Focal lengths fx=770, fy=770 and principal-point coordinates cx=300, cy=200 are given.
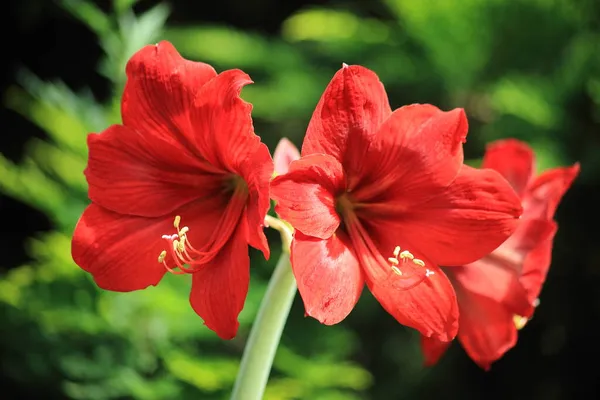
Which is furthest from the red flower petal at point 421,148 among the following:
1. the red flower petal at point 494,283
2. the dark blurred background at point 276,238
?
the dark blurred background at point 276,238

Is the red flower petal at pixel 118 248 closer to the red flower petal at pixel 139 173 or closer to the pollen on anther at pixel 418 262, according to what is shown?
the red flower petal at pixel 139 173

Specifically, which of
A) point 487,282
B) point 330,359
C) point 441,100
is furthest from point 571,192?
point 487,282

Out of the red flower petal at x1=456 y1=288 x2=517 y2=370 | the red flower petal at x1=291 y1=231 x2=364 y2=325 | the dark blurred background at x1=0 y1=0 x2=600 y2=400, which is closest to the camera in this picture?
the red flower petal at x1=291 y1=231 x2=364 y2=325

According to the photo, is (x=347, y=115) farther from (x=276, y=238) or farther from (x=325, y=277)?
(x=276, y=238)

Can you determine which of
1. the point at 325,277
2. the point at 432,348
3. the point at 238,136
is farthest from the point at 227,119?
A: the point at 432,348

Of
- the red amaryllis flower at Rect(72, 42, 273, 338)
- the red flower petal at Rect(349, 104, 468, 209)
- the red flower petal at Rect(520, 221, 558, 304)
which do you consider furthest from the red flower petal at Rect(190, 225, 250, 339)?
the red flower petal at Rect(520, 221, 558, 304)

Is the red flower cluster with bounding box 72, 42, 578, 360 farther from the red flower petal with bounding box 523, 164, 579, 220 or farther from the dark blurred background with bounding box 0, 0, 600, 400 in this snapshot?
the dark blurred background with bounding box 0, 0, 600, 400

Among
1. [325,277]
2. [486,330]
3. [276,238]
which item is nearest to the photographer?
[325,277]
